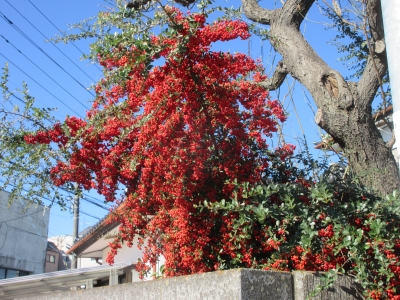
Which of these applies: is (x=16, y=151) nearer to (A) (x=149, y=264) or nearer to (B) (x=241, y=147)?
(A) (x=149, y=264)

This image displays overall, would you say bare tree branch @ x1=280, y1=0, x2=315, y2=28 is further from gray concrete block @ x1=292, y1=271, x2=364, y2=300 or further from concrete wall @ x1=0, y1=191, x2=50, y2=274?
concrete wall @ x1=0, y1=191, x2=50, y2=274

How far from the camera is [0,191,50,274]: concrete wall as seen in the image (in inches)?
1011

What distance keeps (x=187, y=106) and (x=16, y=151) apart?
8.78 ft

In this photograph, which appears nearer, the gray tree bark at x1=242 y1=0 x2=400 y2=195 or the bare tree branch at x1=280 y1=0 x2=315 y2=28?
the gray tree bark at x1=242 y1=0 x2=400 y2=195

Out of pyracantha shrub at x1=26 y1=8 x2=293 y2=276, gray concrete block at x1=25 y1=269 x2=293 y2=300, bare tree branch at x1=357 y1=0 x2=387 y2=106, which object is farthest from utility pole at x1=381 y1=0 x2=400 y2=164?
bare tree branch at x1=357 y1=0 x2=387 y2=106

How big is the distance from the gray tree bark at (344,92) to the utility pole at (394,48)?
3.36 m

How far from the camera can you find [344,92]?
6.02m

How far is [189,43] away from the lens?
16.1 ft

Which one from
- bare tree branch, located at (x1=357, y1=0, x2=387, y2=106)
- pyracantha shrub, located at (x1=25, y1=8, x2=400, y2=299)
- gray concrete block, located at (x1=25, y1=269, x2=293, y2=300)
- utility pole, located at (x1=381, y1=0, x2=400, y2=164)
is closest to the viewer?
utility pole, located at (x1=381, y1=0, x2=400, y2=164)

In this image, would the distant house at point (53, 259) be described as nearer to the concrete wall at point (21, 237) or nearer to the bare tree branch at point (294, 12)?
the concrete wall at point (21, 237)

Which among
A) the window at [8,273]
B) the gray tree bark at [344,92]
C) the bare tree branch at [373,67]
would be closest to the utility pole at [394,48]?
the gray tree bark at [344,92]

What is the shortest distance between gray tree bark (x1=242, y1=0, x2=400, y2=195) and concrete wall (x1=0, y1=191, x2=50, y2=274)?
66.9 ft

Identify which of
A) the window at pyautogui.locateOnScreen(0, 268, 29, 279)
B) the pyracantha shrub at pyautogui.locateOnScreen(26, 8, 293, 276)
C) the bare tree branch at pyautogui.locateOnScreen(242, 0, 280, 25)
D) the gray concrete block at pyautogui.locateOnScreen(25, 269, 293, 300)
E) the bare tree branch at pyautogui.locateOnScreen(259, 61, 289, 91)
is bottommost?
the gray concrete block at pyautogui.locateOnScreen(25, 269, 293, 300)

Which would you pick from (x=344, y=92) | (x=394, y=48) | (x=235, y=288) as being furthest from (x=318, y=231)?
(x=394, y=48)
